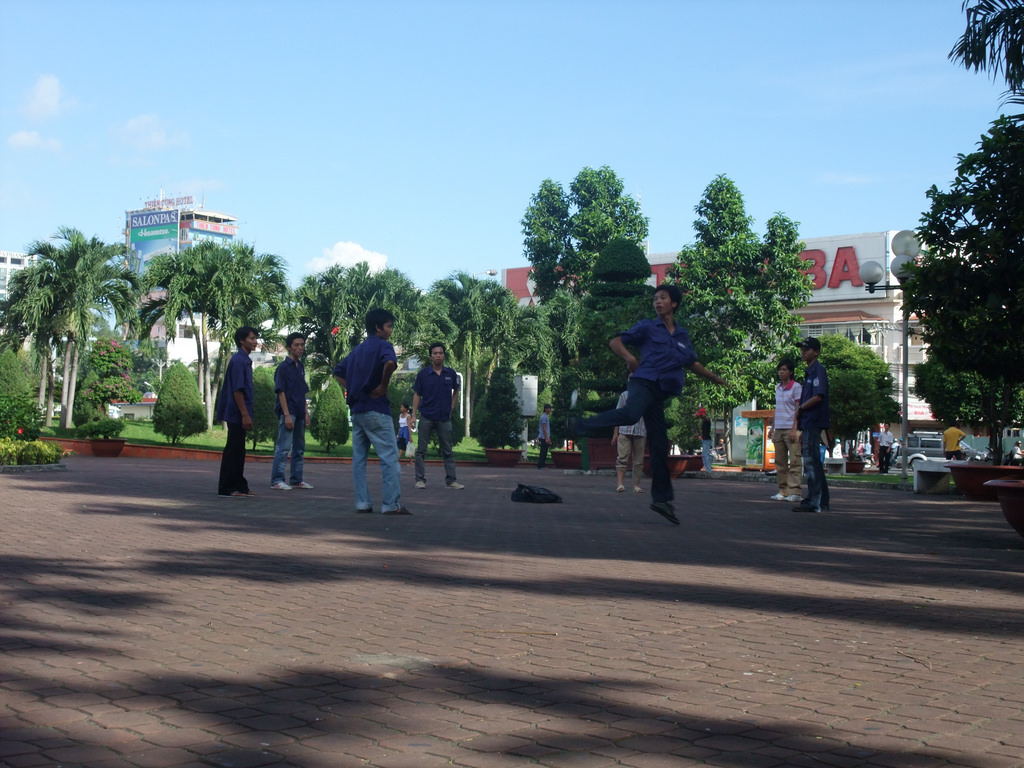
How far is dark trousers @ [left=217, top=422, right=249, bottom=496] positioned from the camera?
11.9m

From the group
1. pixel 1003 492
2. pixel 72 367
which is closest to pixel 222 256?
pixel 72 367

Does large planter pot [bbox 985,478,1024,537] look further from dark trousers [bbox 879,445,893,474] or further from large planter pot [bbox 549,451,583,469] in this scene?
dark trousers [bbox 879,445,893,474]

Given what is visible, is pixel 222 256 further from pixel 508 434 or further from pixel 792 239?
pixel 792 239

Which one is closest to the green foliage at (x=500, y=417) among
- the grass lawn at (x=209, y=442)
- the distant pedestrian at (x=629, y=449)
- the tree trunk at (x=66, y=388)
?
the grass lawn at (x=209, y=442)

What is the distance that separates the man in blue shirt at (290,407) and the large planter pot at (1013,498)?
7.79m

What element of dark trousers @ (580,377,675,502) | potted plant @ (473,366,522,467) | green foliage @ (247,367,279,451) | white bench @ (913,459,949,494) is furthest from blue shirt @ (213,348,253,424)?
potted plant @ (473,366,522,467)

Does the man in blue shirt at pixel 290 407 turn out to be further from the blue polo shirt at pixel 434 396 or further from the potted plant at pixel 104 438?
the potted plant at pixel 104 438

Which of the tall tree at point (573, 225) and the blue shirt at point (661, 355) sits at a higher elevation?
the tall tree at point (573, 225)

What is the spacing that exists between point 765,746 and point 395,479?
7.20 m

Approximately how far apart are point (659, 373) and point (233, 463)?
17.6 feet

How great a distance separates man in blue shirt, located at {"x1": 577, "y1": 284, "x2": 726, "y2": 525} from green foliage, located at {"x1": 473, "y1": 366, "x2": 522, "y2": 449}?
29668 mm

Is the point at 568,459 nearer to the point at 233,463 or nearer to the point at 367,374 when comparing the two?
the point at 233,463

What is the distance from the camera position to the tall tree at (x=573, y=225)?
206 ft

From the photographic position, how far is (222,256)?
41625 millimetres
